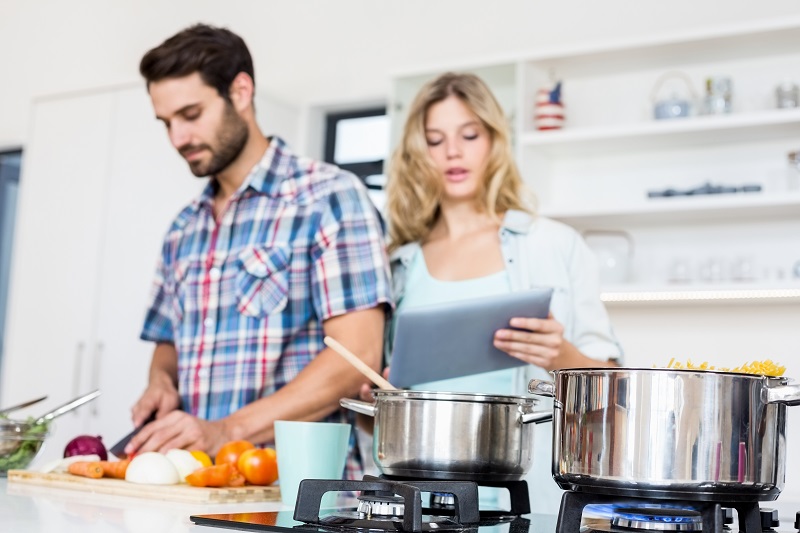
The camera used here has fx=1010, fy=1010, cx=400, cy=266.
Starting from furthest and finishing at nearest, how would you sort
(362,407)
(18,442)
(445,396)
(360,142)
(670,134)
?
(360,142), (670,134), (18,442), (362,407), (445,396)

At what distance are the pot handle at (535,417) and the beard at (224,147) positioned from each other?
1.08 metres

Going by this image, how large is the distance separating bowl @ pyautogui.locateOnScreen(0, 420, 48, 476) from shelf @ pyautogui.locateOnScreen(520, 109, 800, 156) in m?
2.15

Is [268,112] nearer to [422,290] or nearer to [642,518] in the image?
[422,290]

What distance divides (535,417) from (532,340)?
483 millimetres

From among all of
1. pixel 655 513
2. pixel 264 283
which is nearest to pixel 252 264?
pixel 264 283

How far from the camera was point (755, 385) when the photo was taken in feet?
3.19

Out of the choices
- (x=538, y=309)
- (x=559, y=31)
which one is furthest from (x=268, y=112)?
(x=538, y=309)

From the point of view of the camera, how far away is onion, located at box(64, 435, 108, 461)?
1643 millimetres

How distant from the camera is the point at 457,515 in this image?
1046mm

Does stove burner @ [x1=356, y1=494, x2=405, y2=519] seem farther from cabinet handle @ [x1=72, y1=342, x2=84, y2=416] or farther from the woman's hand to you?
cabinet handle @ [x1=72, y1=342, x2=84, y2=416]

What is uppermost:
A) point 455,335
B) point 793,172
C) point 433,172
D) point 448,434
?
point 793,172

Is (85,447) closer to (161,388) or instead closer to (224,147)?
(161,388)

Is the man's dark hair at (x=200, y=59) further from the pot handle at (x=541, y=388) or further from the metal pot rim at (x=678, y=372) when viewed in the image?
the metal pot rim at (x=678, y=372)

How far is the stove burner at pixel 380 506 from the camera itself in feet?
3.36
